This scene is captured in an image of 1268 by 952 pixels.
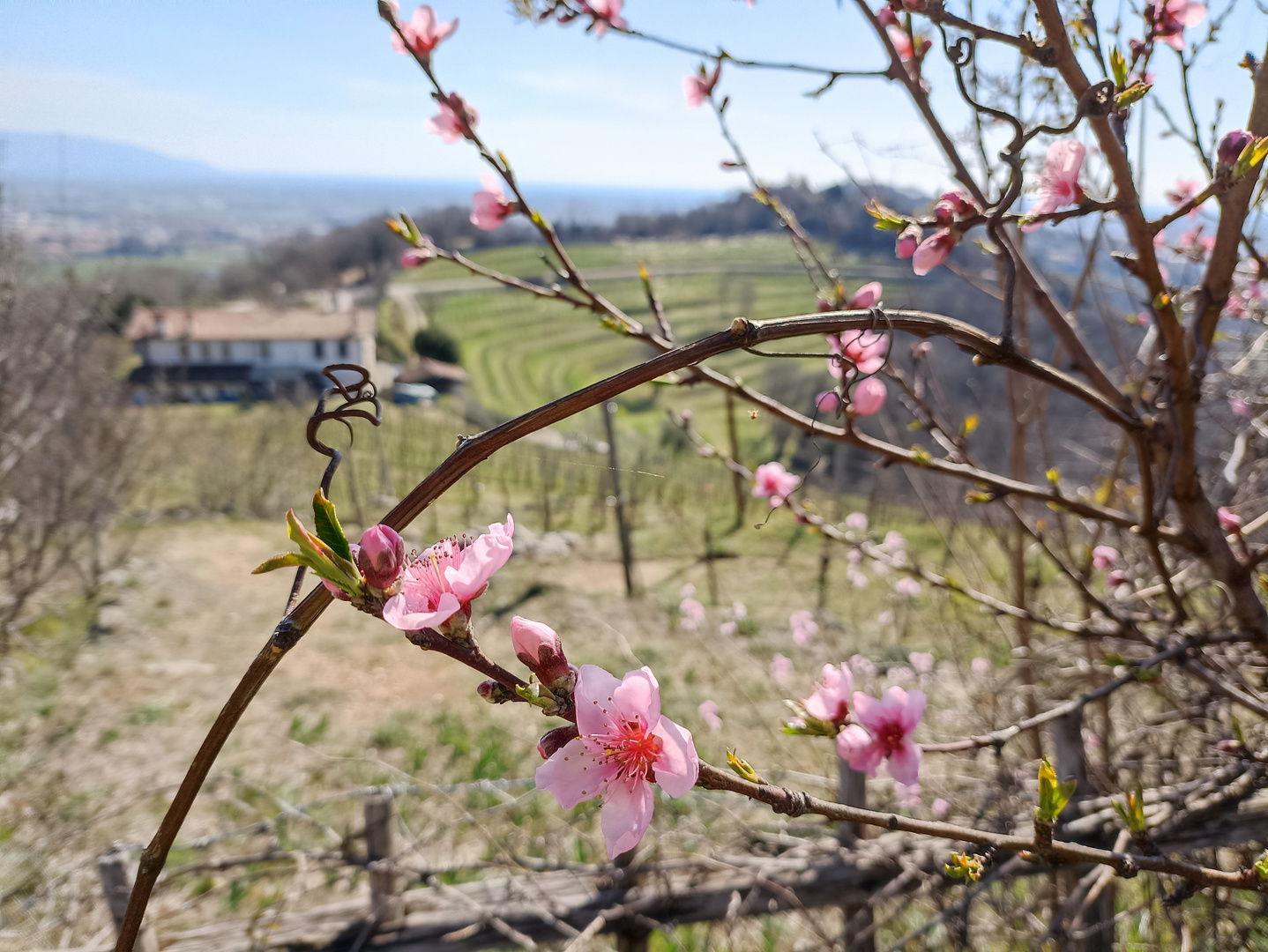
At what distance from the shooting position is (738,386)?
3.72 feet

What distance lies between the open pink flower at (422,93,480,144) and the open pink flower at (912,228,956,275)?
83 cm

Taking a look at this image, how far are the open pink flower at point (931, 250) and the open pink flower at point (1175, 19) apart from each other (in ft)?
2.17

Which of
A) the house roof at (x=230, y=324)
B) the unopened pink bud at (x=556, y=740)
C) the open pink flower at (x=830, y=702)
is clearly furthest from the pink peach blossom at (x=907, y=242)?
the house roof at (x=230, y=324)

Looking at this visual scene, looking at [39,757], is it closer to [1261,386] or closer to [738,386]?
[738,386]

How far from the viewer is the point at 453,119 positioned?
4.44 feet

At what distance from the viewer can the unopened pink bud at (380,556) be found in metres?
0.44

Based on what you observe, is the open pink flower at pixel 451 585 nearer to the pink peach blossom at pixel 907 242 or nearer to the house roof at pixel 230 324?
the pink peach blossom at pixel 907 242

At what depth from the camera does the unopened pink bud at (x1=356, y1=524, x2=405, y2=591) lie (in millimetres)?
441

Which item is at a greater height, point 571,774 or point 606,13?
point 606,13

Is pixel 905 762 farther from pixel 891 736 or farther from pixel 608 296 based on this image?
pixel 608 296

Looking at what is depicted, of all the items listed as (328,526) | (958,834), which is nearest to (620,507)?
(958,834)

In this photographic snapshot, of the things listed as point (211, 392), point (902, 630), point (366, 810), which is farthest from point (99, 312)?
point (902, 630)

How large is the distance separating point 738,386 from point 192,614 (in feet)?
20.2

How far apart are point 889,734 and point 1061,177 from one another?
807 mm
